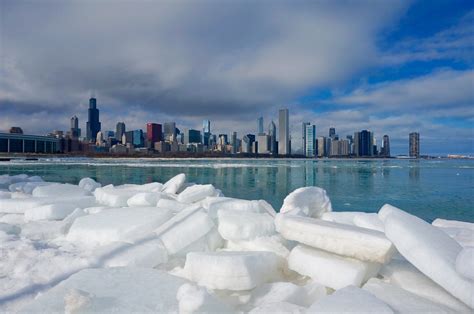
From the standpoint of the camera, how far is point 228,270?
7.57 feet

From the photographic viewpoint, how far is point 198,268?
8.04 ft

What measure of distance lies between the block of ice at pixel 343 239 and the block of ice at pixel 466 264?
1.56ft

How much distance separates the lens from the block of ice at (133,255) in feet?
9.52

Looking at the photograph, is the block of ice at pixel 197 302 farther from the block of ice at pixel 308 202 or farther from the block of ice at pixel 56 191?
the block of ice at pixel 56 191

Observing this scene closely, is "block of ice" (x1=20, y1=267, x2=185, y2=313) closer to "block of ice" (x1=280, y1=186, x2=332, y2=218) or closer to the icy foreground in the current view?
the icy foreground

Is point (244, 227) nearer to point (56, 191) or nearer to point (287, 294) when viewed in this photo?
point (287, 294)

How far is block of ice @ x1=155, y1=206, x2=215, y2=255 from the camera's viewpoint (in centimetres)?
313

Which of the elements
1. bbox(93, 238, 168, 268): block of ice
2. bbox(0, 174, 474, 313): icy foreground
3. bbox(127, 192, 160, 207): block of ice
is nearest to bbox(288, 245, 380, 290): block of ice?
bbox(0, 174, 474, 313): icy foreground

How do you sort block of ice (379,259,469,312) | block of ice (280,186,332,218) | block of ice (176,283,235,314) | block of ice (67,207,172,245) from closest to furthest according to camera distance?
block of ice (176,283,235,314) → block of ice (379,259,469,312) → block of ice (67,207,172,245) → block of ice (280,186,332,218)

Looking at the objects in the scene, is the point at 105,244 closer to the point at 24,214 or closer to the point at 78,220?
the point at 78,220

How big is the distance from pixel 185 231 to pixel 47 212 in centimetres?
289

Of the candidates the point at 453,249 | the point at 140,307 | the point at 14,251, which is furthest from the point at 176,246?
the point at 453,249

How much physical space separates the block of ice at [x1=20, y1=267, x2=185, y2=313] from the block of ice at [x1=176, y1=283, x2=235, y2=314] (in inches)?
9.7

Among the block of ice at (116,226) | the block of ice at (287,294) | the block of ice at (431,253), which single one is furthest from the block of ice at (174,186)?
the block of ice at (431,253)
